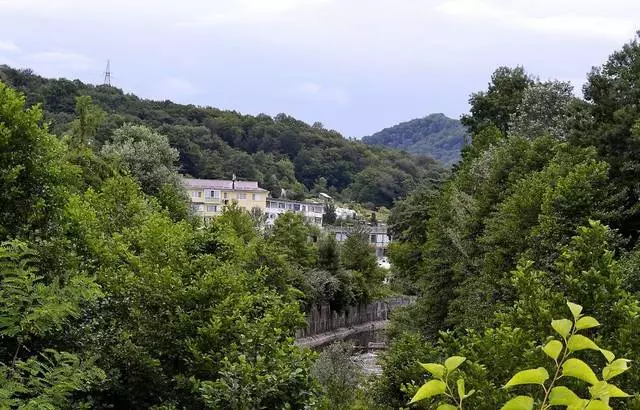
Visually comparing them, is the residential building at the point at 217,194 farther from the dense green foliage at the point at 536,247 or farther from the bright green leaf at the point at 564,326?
the bright green leaf at the point at 564,326

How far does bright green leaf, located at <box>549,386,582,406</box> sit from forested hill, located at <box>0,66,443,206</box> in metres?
80.5

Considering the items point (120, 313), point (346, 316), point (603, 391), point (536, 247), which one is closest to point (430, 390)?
point (603, 391)

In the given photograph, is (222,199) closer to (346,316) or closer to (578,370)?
(346,316)

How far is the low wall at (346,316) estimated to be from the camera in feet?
129

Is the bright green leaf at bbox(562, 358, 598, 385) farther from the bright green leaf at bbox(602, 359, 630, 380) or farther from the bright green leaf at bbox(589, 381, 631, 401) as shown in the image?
the bright green leaf at bbox(602, 359, 630, 380)

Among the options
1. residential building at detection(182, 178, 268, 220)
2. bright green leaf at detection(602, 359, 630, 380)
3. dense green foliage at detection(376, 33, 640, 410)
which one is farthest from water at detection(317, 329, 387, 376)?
bright green leaf at detection(602, 359, 630, 380)

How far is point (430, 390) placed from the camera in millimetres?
1802

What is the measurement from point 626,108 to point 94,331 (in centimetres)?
1485

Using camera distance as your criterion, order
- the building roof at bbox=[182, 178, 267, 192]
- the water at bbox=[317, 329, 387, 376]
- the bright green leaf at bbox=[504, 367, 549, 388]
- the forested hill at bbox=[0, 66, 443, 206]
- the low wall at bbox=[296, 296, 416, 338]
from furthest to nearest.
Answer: the forested hill at bbox=[0, 66, 443, 206]
the building roof at bbox=[182, 178, 267, 192]
the low wall at bbox=[296, 296, 416, 338]
the water at bbox=[317, 329, 387, 376]
the bright green leaf at bbox=[504, 367, 549, 388]

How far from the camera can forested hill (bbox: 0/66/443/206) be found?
85875mm

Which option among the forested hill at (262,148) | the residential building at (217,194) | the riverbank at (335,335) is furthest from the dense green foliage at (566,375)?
the forested hill at (262,148)

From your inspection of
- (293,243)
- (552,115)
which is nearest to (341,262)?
(293,243)

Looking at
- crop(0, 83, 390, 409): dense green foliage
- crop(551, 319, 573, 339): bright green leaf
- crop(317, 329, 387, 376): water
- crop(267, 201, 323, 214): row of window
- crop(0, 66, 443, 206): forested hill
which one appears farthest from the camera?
crop(0, 66, 443, 206): forested hill

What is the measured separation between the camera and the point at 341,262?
42219mm
